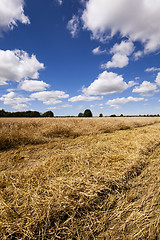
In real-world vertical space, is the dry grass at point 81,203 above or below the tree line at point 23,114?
below

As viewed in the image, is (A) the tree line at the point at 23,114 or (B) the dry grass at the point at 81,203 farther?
(A) the tree line at the point at 23,114

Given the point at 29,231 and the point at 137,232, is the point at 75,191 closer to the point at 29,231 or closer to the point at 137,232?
the point at 29,231

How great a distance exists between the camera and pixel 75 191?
137cm

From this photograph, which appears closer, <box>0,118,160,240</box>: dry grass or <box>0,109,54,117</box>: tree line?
<box>0,118,160,240</box>: dry grass

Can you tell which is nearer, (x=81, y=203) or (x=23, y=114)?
(x=81, y=203)

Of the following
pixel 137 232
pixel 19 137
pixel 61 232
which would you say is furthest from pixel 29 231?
pixel 19 137

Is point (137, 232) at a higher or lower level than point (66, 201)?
lower

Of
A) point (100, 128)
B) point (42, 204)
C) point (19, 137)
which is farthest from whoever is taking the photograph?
point (100, 128)

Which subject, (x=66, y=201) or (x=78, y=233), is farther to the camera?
(x=66, y=201)

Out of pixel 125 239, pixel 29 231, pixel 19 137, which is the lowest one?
pixel 125 239

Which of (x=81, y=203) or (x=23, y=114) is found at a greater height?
(x=23, y=114)

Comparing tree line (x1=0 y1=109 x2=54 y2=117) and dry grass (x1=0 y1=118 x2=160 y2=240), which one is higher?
tree line (x1=0 y1=109 x2=54 y2=117)

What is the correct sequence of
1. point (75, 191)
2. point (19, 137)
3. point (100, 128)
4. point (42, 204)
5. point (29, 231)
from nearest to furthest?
point (29, 231), point (42, 204), point (75, 191), point (19, 137), point (100, 128)

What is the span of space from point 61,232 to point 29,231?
318 mm
